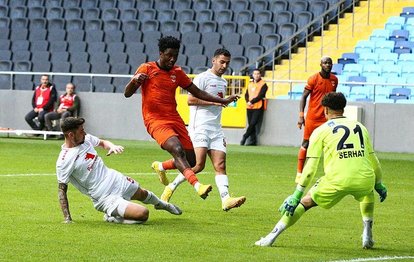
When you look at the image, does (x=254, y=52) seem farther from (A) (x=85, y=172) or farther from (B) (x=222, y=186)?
(A) (x=85, y=172)

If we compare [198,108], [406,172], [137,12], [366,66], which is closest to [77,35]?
[137,12]

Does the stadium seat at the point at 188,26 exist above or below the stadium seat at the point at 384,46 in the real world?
above

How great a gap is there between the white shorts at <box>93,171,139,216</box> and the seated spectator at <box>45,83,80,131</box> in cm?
1720

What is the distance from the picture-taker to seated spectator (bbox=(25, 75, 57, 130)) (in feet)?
97.5

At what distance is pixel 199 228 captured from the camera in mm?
12422

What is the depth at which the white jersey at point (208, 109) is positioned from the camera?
1499cm

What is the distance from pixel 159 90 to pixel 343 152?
3761 mm

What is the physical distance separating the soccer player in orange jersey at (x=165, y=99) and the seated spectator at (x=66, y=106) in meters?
16.1

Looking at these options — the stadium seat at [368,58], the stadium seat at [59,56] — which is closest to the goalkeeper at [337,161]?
the stadium seat at [368,58]

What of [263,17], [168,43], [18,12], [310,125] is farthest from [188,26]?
[168,43]

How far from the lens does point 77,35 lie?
34938 mm

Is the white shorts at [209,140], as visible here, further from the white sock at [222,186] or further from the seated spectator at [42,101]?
the seated spectator at [42,101]

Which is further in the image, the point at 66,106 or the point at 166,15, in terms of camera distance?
the point at 166,15

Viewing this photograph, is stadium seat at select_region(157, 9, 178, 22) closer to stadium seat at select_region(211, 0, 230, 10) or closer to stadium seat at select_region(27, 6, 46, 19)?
stadium seat at select_region(211, 0, 230, 10)
